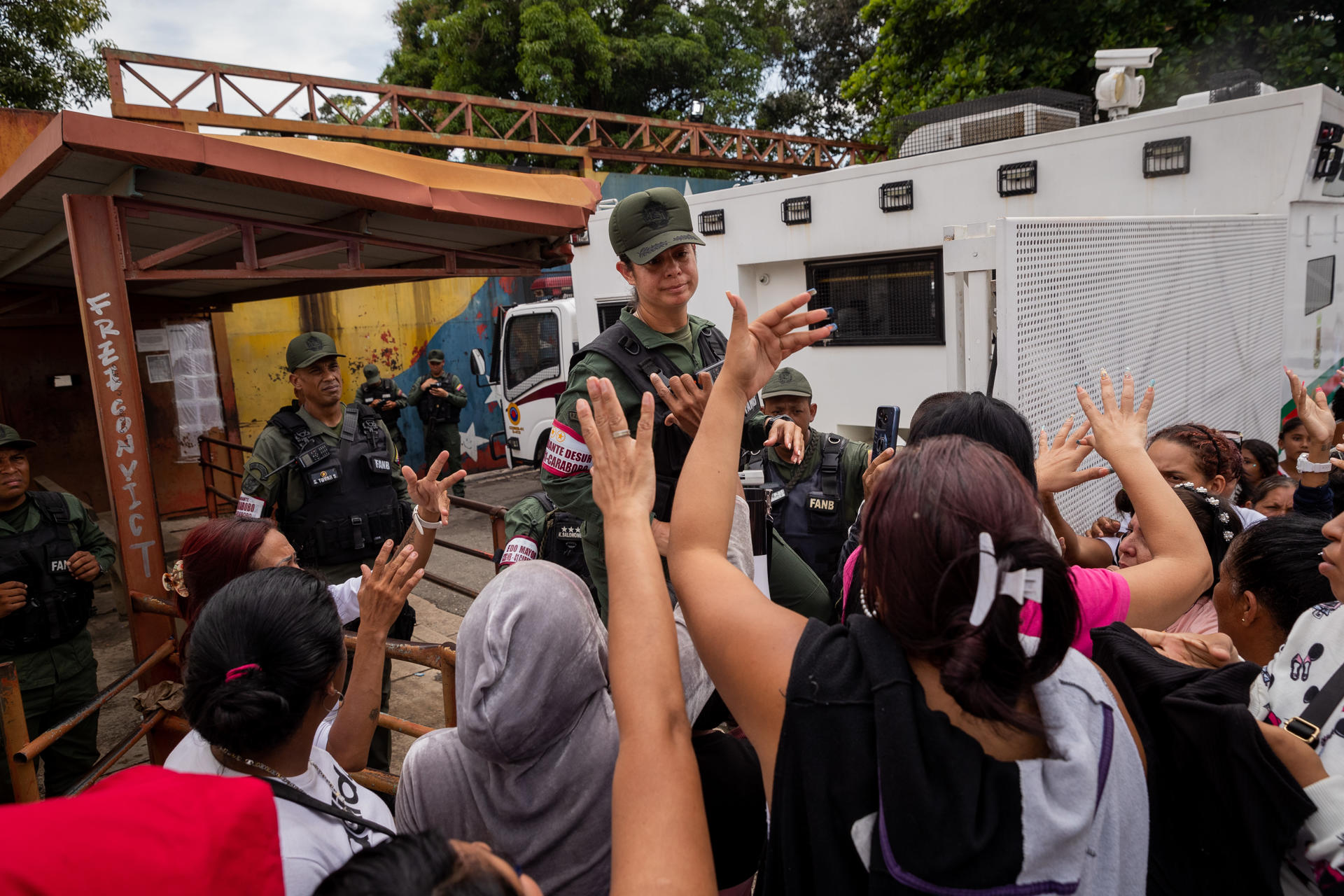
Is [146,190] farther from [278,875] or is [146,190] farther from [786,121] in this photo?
[786,121]

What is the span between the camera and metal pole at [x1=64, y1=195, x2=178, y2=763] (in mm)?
3336

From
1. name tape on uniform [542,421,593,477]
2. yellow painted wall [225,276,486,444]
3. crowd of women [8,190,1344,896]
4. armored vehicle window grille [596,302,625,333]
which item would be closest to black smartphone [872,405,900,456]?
crowd of women [8,190,1344,896]

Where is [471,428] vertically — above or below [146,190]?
below

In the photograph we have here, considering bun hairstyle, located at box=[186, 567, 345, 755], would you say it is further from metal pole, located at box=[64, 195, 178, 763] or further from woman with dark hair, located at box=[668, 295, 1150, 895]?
metal pole, located at box=[64, 195, 178, 763]

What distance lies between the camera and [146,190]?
11.4 feet

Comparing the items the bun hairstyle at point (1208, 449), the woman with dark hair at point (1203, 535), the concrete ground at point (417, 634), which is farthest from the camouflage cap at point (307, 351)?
the bun hairstyle at point (1208, 449)

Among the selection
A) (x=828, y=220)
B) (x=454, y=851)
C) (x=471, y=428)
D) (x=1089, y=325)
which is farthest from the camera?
(x=471, y=428)

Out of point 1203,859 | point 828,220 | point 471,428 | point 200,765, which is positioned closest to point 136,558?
point 200,765

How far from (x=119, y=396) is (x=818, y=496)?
312 centimetres

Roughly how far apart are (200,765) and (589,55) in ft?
64.5

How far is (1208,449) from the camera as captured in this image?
3004mm

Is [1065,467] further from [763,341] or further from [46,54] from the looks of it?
[46,54]

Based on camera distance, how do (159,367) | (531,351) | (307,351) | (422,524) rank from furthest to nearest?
(531,351)
(159,367)
(307,351)
(422,524)

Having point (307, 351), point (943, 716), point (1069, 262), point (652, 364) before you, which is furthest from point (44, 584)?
point (1069, 262)
